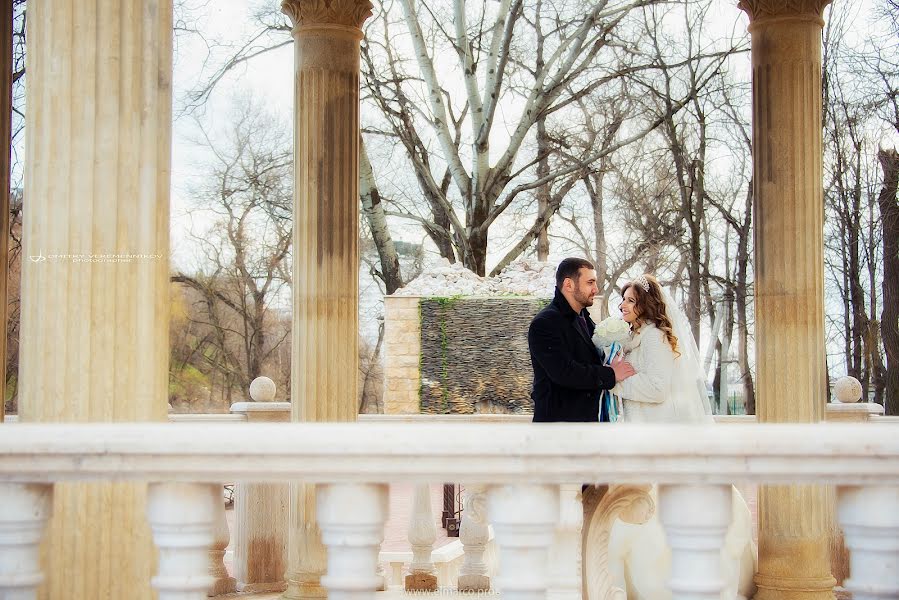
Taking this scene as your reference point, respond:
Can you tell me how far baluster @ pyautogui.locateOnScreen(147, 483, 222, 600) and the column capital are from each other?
928cm

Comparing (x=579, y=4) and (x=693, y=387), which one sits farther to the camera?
(x=579, y=4)

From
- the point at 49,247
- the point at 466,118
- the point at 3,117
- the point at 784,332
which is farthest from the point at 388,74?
the point at 49,247

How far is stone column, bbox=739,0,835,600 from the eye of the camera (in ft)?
36.3

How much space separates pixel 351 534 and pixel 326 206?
857cm

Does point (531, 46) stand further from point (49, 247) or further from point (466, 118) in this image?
point (49, 247)

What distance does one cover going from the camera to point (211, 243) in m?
38.8

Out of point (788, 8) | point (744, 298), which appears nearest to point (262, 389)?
point (788, 8)

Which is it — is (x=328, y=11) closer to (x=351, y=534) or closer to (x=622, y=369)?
(x=622, y=369)

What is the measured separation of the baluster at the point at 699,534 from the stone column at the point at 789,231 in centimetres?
789

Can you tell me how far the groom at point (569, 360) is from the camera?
795 centimetres

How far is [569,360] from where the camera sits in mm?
7953

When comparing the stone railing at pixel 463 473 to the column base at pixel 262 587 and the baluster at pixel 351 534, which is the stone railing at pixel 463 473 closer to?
the baluster at pixel 351 534

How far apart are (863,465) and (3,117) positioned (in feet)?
20.7

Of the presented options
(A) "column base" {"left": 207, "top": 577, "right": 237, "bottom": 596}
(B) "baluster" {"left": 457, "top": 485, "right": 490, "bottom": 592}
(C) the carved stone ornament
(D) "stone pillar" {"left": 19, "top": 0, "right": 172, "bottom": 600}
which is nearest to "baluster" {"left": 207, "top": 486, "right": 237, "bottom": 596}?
(A) "column base" {"left": 207, "top": 577, "right": 237, "bottom": 596}
